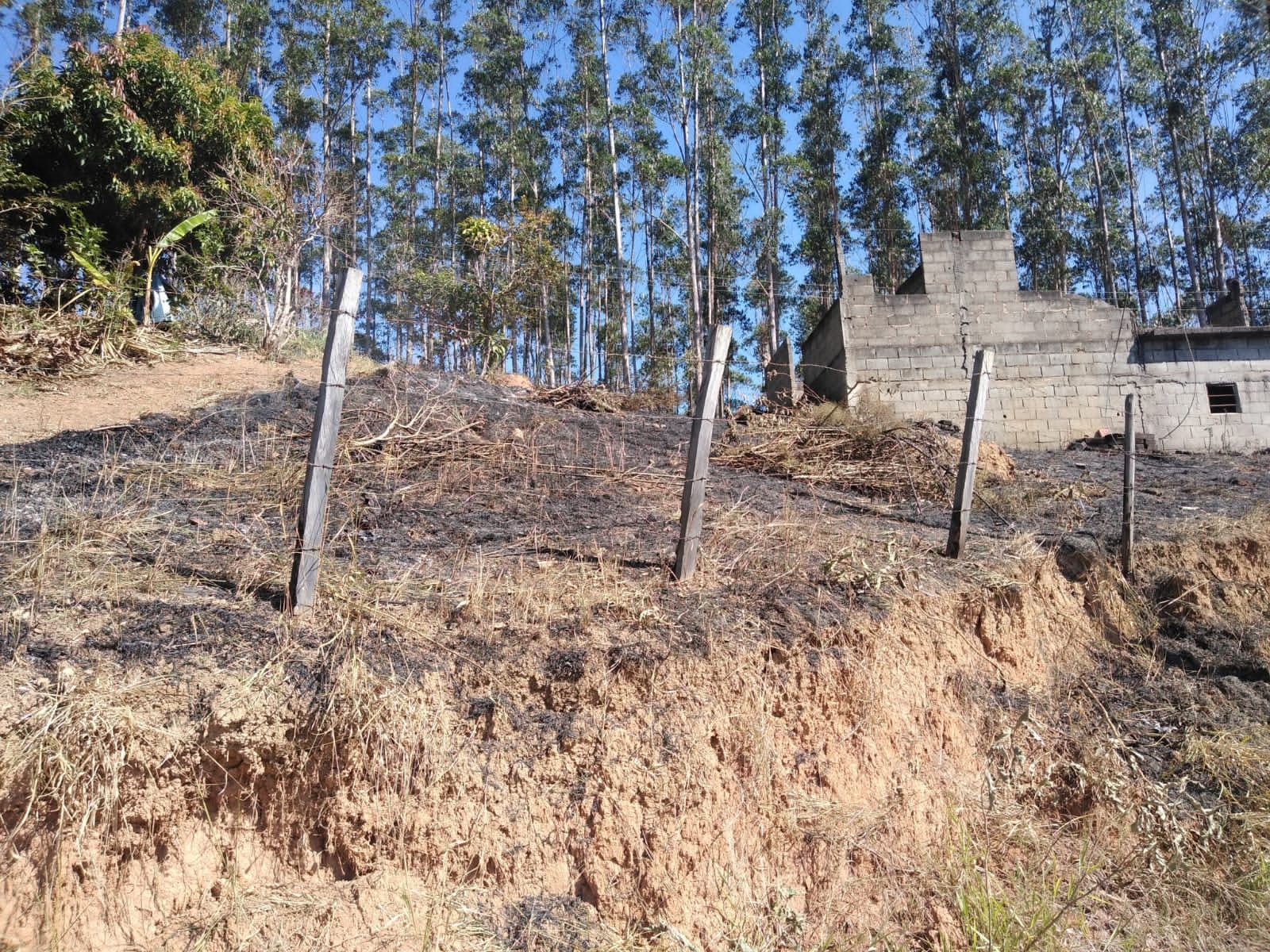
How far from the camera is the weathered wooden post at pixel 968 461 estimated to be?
6.21 metres

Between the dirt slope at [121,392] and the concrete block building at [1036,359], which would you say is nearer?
the dirt slope at [121,392]

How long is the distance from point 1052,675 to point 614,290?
28.6 m

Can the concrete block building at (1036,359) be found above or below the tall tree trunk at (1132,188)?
below

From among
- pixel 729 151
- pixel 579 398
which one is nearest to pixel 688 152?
pixel 729 151

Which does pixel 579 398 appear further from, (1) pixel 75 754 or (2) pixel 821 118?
(2) pixel 821 118

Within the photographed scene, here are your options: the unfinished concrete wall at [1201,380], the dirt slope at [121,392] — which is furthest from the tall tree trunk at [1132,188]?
the dirt slope at [121,392]

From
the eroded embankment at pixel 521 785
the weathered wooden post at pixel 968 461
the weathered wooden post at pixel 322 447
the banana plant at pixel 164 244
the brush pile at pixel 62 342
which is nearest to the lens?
the eroded embankment at pixel 521 785

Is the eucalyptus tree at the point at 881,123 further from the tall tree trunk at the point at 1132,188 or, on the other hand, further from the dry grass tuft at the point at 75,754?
the dry grass tuft at the point at 75,754

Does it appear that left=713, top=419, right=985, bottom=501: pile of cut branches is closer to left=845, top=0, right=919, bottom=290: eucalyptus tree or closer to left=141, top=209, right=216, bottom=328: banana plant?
left=141, top=209, right=216, bottom=328: banana plant

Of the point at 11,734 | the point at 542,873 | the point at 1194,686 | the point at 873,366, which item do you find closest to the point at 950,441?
the point at 873,366

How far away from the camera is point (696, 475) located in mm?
5211

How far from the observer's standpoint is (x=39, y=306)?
35.6 ft

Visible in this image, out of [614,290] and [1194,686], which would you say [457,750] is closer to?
[1194,686]

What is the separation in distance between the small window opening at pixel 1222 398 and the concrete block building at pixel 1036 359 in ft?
0.04
